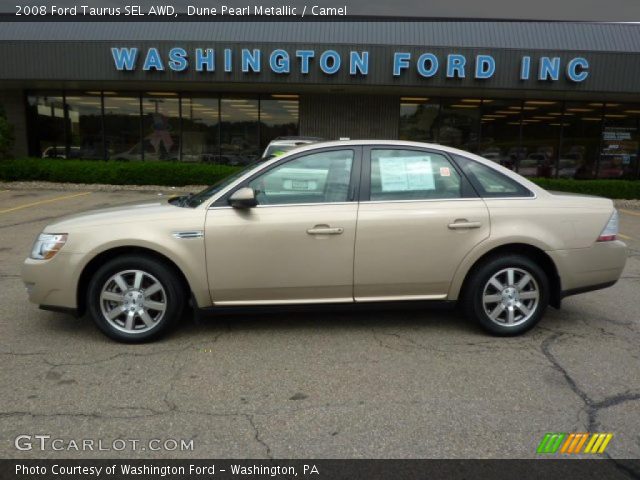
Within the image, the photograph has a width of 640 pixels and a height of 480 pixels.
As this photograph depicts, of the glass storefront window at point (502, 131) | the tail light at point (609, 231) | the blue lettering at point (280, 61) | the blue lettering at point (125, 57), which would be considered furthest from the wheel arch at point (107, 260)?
the glass storefront window at point (502, 131)

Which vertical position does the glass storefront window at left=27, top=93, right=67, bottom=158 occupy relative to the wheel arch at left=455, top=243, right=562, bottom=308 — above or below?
above

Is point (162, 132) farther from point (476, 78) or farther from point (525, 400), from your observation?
point (525, 400)

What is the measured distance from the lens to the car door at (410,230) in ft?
13.9

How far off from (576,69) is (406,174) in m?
13.2

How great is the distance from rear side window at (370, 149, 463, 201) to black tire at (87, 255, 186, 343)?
1787 millimetres

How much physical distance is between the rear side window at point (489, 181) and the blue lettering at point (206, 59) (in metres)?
12.3

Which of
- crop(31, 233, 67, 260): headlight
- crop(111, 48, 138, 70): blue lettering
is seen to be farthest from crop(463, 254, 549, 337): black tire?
crop(111, 48, 138, 70): blue lettering

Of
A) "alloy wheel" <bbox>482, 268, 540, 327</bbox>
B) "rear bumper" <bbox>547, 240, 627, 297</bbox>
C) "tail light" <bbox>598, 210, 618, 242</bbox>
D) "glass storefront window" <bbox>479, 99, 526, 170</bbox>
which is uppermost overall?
"glass storefront window" <bbox>479, 99, 526, 170</bbox>

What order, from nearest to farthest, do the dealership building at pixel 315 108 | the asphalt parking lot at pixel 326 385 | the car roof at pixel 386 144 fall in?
1. the asphalt parking lot at pixel 326 385
2. the car roof at pixel 386 144
3. the dealership building at pixel 315 108

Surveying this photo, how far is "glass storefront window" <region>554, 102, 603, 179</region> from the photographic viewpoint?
59.5ft

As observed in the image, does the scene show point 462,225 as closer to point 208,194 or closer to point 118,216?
point 208,194

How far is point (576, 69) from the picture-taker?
1501 cm

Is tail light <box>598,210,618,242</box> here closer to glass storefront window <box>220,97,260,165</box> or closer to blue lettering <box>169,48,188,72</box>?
blue lettering <box>169,48,188,72</box>

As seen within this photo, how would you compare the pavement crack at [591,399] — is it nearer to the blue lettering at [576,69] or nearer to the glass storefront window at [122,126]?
the blue lettering at [576,69]
